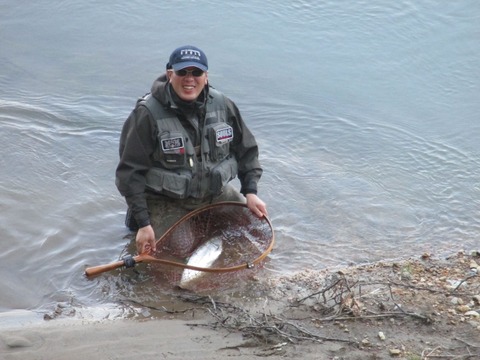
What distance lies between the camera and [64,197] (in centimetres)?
709

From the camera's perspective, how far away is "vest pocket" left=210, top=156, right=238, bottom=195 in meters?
5.91

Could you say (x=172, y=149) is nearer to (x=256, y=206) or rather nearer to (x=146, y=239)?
(x=146, y=239)

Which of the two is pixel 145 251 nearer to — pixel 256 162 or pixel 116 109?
pixel 256 162

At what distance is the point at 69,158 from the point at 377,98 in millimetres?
3648

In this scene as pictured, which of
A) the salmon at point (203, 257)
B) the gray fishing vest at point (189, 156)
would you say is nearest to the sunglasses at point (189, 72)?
the gray fishing vest at point (189, 156)

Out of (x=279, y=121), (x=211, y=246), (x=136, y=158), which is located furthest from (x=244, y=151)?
(x=279, y=121)

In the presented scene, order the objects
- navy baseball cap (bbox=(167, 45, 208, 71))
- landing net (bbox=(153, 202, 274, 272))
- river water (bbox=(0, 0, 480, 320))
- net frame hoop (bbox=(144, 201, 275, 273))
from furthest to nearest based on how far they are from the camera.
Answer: river water (bbox=(0, 0, 480, 320)) → landing net (bbox=(153, 202, 274, 272)) → navy baseball cap (bbox=(167, 45, 208, 71)) → net frame hoop (bbox=(144, 201, 275, 273))

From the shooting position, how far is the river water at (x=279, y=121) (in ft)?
21.3

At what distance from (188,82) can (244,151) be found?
79cm

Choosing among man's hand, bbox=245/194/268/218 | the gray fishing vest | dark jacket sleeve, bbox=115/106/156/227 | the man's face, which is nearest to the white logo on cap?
the man's face

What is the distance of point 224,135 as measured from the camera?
19.4 ft

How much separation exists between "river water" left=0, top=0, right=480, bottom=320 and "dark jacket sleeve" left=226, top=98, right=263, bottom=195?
656 mm

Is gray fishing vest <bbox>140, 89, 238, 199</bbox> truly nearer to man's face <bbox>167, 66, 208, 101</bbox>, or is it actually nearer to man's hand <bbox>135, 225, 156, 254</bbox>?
man's face <bbox>167, 66, 208, 101</bbox>

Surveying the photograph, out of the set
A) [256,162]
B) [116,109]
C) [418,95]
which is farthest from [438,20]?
[256,162]
